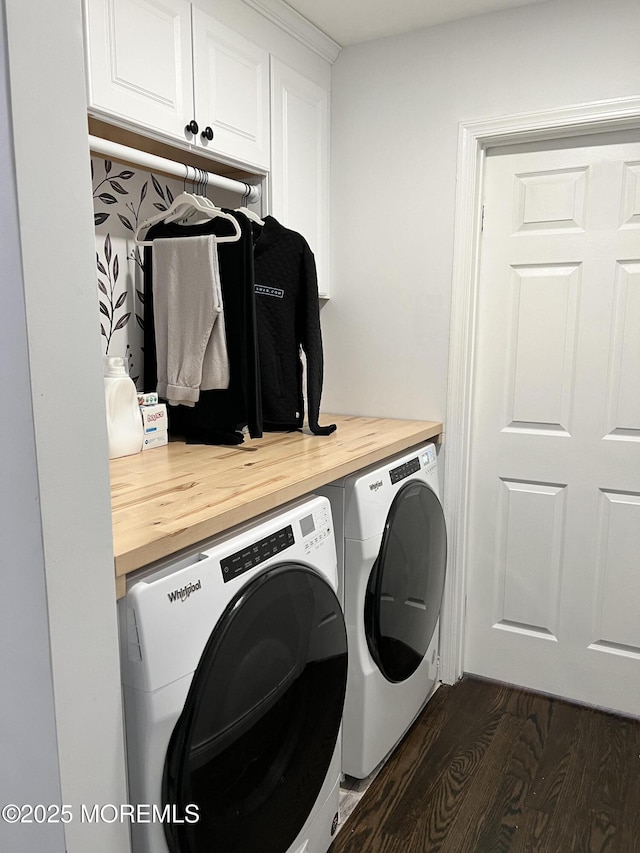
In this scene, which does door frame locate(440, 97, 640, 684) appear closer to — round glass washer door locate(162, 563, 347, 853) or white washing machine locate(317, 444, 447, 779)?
white washing machine locate(317, 444, 447, 779)

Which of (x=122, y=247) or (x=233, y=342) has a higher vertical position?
(x=122, y=247)

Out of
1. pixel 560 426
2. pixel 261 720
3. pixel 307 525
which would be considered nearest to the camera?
pixel 261 720

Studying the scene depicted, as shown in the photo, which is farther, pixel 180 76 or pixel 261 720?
pixel 180 76

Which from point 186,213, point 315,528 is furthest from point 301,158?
point 315,528

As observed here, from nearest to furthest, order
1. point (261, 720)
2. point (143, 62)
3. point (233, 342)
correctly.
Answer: point (261, 720)
point (143, 62)
point (233, 342)

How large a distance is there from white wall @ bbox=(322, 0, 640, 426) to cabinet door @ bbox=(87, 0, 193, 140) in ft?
2.72

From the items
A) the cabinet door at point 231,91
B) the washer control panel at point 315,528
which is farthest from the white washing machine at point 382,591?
the cabinet door at point 231,91

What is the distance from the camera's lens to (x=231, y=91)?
6.21 ft

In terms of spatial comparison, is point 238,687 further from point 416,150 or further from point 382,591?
point 416,150

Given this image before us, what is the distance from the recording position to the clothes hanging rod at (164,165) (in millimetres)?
1560

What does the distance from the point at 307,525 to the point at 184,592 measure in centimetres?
40

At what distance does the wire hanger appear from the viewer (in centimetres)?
180

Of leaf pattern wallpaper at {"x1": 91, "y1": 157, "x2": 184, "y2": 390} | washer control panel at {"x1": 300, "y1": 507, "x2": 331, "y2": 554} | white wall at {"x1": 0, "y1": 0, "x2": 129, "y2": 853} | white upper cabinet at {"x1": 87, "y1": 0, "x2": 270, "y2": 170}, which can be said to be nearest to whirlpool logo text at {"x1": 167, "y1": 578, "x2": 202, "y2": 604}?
white wall at {"x1": 0, "y1": 0, "x2": 129, "y2": 853}

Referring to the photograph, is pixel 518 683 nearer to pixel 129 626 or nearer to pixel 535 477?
pixel 535 477
